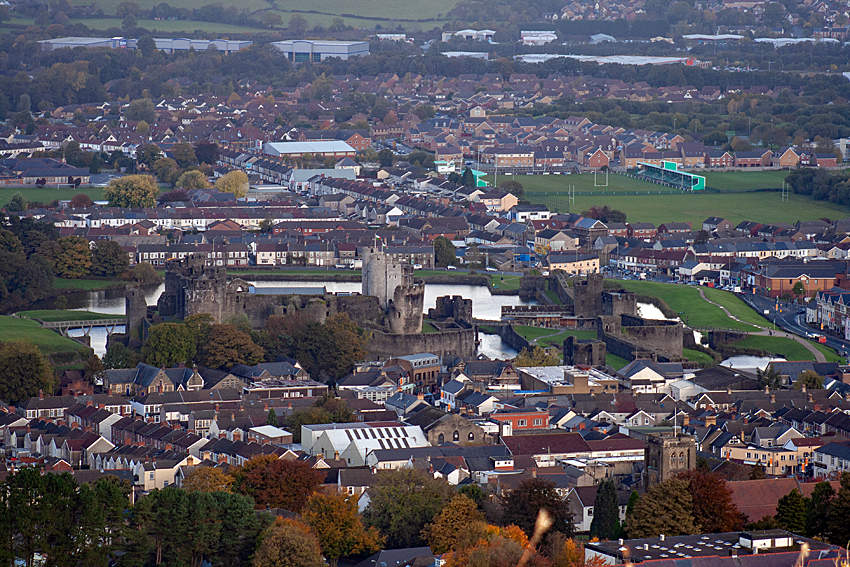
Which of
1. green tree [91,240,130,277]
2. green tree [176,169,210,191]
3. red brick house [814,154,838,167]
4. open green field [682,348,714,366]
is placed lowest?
red brick house [814,154,838,167]

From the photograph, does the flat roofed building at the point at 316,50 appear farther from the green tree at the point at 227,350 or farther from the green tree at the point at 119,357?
the green tree at the point at 227,350

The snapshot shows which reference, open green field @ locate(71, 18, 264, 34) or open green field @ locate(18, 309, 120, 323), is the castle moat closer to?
open green field @ locate(18, 309, 120, 323)

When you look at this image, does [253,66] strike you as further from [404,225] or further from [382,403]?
[382,403]

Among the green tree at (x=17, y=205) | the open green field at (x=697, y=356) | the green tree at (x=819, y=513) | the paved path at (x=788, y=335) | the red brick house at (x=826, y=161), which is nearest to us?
the green tree at (x=819, y=513)

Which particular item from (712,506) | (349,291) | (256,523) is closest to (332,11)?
(349,291)

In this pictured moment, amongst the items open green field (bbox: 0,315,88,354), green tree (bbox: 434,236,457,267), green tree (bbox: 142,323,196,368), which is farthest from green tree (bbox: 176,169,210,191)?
green tree (bbox: 142,323,196,368)

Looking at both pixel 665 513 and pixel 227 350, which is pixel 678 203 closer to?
pixel 227 350

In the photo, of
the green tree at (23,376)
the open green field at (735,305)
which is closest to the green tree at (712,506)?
the green tree at (23,376)
